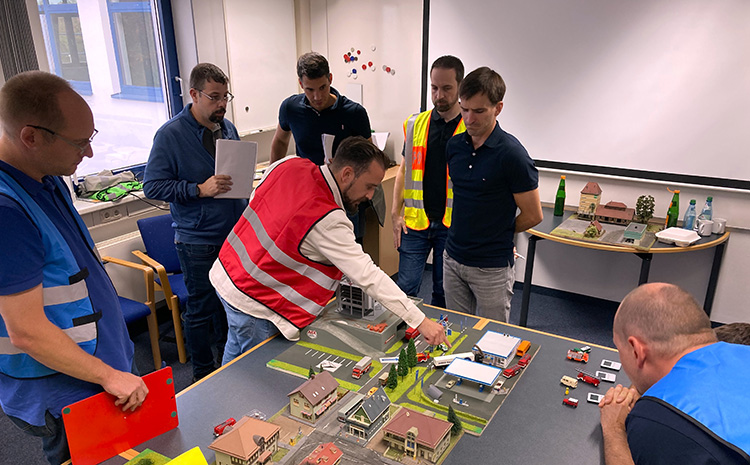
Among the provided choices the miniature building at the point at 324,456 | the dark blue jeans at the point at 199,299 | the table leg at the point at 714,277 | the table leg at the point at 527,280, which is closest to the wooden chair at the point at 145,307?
the dark blue jeans at the point at 199,299

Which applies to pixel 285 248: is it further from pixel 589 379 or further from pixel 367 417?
pixel 589 379

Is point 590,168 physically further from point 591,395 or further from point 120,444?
point 120,444

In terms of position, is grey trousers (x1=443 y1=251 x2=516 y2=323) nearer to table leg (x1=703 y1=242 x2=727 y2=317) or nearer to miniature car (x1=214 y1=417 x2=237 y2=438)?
miniature car (x1=214 y1=417 x2=237 y2=438)

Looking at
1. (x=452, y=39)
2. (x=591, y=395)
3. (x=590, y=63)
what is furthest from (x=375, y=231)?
(x=591, y=395)

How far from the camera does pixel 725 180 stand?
3.97 meters

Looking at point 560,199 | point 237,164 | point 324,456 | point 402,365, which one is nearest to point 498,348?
point 402,365

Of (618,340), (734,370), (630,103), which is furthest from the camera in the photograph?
(630,103)

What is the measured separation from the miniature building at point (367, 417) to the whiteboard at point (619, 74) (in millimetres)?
3403

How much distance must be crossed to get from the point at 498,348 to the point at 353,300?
66cm

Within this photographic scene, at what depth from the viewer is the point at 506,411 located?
1.83 m

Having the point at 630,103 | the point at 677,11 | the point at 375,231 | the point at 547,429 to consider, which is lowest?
the point at 375,231

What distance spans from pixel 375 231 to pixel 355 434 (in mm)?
3240

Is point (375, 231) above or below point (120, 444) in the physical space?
below

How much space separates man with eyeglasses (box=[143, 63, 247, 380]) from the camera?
9.90 feet
